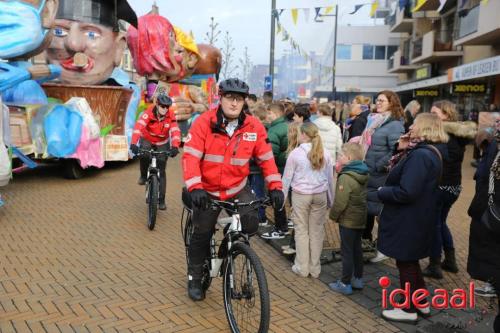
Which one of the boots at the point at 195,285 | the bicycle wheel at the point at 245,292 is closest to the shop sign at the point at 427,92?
the boots at the point at 195,285

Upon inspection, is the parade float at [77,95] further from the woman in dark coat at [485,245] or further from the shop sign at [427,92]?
the shop sign at [427,92]

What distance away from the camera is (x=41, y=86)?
10.2m

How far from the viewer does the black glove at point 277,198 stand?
11.7 feet

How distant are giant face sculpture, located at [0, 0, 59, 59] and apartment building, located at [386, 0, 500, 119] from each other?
7.77m

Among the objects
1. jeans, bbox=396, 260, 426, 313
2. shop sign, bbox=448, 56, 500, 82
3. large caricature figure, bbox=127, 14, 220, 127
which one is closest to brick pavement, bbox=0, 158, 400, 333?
jeans, bbox=396, 260, 426, 313

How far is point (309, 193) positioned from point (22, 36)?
696 cm

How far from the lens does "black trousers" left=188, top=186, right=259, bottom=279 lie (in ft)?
12.3

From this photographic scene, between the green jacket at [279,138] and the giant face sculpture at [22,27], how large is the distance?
544 centimetres

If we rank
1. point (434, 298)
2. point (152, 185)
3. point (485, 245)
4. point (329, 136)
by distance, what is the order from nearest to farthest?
point (485, 245), point (434, 298), point (152, 185), point (329, 136)

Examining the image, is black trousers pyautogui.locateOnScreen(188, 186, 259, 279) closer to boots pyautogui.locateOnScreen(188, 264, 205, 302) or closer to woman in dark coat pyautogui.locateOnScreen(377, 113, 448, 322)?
boots pyautogui.locateOnScreen(188, 264, 205, 302)

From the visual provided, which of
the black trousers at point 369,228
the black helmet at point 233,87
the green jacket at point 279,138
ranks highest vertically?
the black helmet at point 233,87

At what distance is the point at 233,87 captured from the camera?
12.1ft

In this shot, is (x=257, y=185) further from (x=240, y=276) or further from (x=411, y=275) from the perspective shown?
(x=240, y=276)

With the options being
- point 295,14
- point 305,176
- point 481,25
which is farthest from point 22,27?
point 481,25
